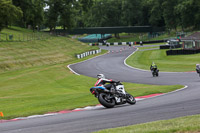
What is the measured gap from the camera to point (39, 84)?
30.0 metres

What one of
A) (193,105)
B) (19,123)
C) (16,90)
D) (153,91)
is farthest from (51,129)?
(16,90)

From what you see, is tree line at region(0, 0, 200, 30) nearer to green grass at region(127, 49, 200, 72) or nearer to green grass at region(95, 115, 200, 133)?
green grass at region(127, 49, 200, 72)

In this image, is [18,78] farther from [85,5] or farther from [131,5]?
[131,5]

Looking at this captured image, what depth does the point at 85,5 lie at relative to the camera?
389 feet

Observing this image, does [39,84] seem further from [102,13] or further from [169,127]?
[102,13]

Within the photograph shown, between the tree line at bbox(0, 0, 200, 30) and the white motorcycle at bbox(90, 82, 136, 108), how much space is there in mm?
46962

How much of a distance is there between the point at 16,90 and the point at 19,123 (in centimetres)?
1452

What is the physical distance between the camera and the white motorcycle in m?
15.0

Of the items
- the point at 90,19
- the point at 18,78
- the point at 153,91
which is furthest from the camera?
the point at 90,19

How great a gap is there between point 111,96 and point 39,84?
15.7 metres

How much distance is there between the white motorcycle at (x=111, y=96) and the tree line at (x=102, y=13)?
46962 millimetres

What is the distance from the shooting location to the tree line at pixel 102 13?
9406cm

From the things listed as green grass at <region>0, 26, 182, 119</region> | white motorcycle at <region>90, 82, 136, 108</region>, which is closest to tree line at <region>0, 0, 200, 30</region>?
green grass at <region>0, 26, 182, 119</region>

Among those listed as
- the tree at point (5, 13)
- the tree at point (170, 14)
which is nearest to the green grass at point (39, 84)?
the tree at point (5, 13)
